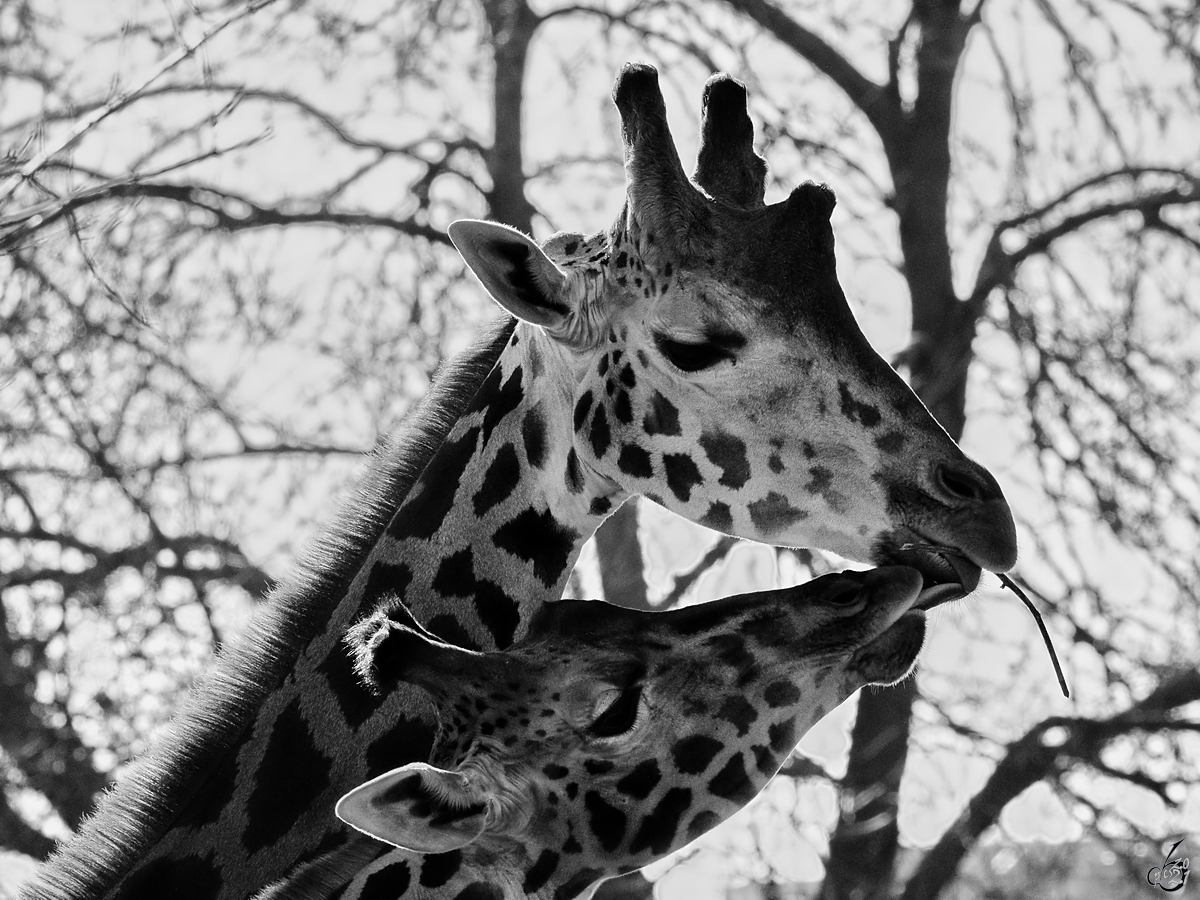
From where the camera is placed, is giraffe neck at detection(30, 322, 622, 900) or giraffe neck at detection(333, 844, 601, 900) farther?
giraffe neck at detection(30, 322, 622, 900)

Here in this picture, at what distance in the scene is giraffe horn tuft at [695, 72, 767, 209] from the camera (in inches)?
149

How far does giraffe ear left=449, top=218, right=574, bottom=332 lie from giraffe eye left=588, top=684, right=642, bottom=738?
3.05 feet

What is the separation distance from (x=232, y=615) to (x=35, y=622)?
1.09 m

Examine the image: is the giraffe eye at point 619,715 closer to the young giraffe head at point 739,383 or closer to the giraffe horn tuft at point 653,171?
the young giraffe head at point 739,383

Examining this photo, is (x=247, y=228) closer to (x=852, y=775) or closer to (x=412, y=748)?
(x=852, y=775)

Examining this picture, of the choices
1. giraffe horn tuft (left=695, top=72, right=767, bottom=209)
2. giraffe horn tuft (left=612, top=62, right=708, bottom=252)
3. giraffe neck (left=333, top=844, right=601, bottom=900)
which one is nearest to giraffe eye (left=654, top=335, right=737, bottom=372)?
giraffe horn tuft (left=612, top=62, right=708, bottom=252)

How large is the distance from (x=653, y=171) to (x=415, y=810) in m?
1.61

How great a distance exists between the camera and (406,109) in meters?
9.78

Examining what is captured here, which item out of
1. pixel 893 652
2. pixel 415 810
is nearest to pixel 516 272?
pixel 893 652

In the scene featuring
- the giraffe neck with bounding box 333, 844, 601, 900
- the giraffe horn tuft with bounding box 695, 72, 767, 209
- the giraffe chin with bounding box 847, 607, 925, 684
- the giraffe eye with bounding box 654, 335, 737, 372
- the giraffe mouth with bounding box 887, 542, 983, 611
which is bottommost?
the giraffe neck with bounding box 333, 844, 601, 900

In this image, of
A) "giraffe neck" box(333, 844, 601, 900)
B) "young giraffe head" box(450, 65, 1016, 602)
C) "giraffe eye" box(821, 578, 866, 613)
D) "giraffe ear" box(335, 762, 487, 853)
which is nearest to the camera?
"giraffe ear" box(335, 762, 487, 853)

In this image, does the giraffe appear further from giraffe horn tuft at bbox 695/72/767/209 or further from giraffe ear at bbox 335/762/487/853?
giraffe ear at bbox 335/762/487/853

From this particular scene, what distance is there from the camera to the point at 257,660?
143 inches

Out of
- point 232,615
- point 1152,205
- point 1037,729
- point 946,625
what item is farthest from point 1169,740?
point 232,615
